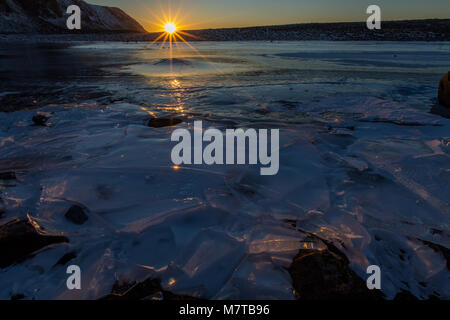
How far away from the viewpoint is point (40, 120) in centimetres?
331

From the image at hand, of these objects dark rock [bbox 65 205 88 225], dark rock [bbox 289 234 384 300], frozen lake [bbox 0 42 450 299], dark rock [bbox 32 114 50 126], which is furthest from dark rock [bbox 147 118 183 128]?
dark rock [bbox 289 234 384 300]

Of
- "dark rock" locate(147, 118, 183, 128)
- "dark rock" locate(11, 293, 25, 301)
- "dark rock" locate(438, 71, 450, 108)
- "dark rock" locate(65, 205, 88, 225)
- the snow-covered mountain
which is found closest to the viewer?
Result: "dark rock" locate(11, 293, 25, 301)

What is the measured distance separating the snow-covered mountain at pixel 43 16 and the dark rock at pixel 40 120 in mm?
73816

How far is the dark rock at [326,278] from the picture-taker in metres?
1.11

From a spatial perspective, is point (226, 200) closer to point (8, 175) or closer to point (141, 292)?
point (141, 292)

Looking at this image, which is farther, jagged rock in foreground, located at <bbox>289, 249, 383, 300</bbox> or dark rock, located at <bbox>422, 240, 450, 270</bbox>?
dark rock, located at <bbox>422, 240, 450, 270</bbox>

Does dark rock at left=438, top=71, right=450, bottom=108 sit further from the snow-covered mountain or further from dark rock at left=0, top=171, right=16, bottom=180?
A: the snow-covered mountain

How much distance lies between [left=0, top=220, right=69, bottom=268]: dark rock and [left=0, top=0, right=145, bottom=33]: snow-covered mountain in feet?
251

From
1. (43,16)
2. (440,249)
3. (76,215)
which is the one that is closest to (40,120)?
(76,215)

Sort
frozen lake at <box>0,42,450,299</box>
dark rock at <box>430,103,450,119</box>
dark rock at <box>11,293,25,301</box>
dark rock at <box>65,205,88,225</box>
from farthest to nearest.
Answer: dark rock at <box>430,103,450,119</box>, dark rock at <box>65,205,88,225</box>, frozen lake at <box>0,42,450,299</box>, dark rock at <box>11,293,25,301</box>

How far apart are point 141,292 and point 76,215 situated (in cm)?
77

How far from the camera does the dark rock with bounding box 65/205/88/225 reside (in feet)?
5.04
